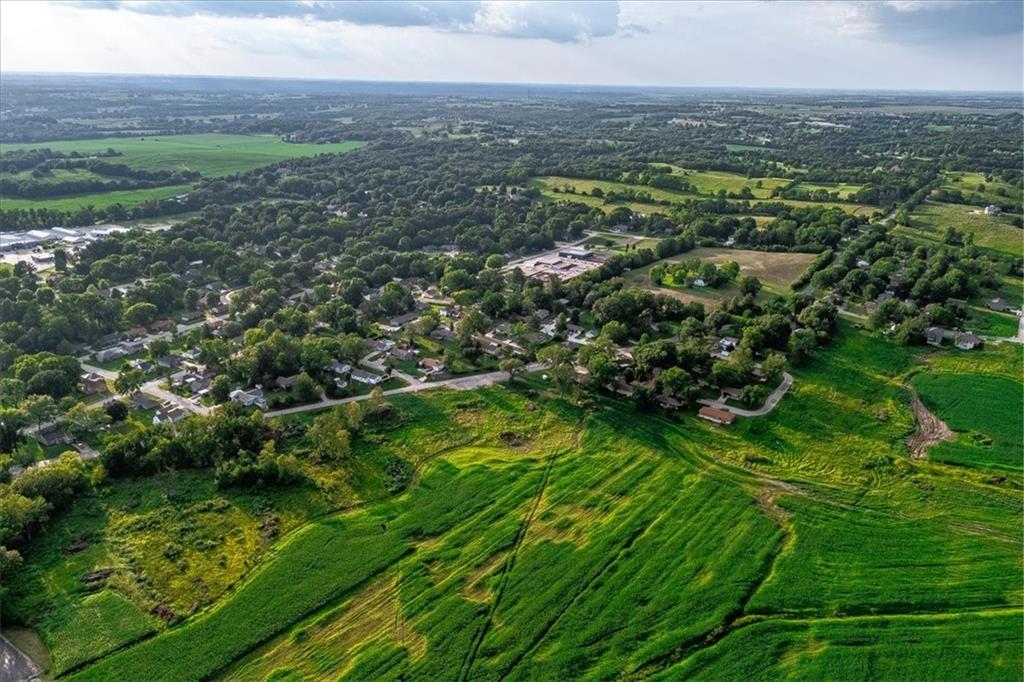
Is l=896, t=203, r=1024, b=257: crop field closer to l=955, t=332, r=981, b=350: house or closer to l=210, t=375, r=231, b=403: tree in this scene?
l=955, t=332, r=981, b=350: house

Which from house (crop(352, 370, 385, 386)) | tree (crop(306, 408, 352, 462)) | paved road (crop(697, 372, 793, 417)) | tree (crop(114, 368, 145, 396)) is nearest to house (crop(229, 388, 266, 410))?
tree (crop(306, 408, 352, 462))

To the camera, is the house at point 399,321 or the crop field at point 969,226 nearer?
the house at point 399,321

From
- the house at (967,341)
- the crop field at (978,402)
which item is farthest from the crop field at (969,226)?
the crop field at (978,402)

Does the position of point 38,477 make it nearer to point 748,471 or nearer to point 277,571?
point 277,571

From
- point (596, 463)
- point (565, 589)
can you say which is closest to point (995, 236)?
point (596, 463)

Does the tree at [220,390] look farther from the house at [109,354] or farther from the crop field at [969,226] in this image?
the crop field at [969,226]
